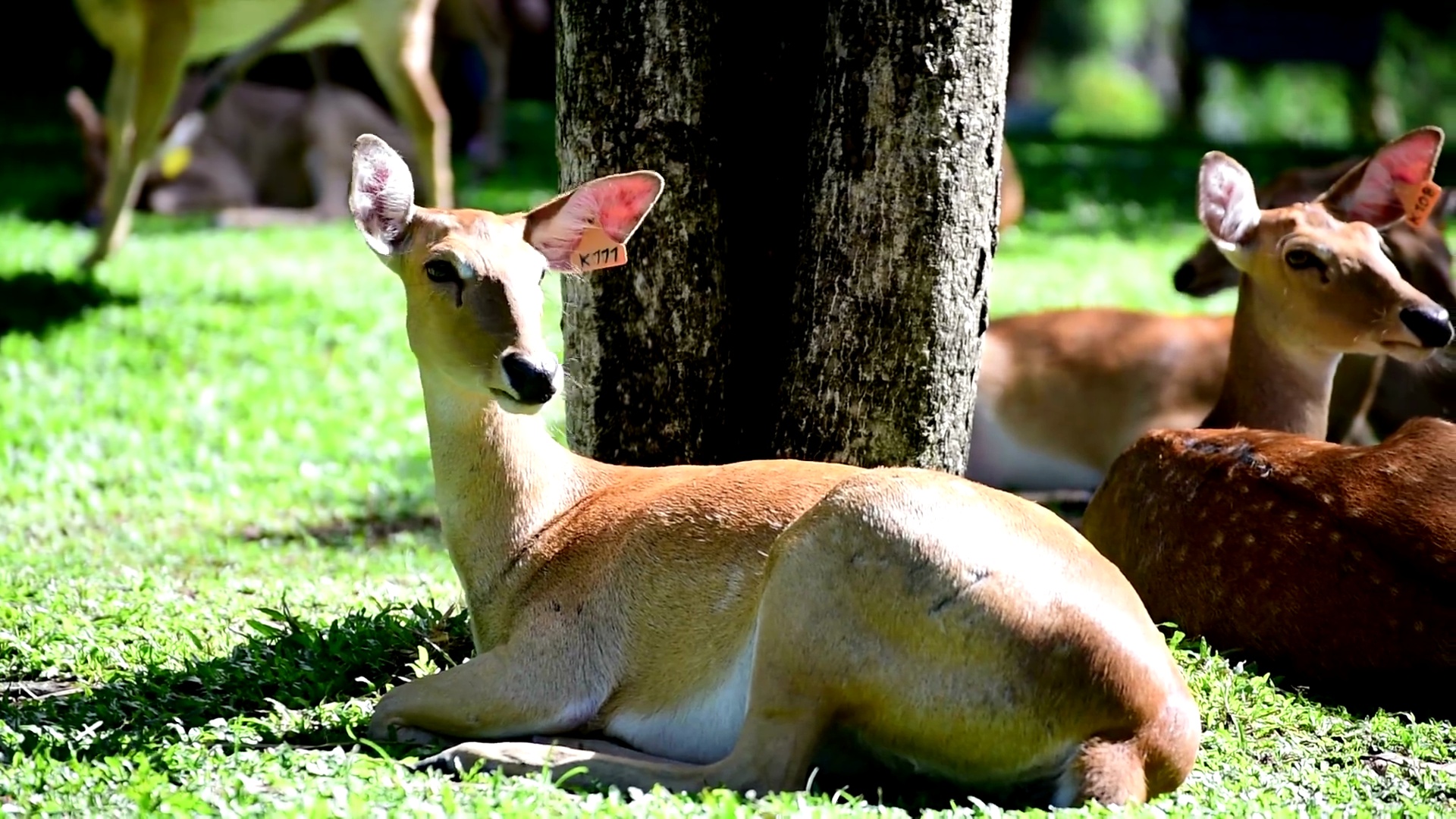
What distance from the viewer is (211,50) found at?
36.8 feet

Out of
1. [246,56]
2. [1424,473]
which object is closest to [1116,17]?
[246,56]

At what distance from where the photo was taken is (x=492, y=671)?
168 inches

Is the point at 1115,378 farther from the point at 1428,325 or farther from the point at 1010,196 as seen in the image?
the point at 1010,196

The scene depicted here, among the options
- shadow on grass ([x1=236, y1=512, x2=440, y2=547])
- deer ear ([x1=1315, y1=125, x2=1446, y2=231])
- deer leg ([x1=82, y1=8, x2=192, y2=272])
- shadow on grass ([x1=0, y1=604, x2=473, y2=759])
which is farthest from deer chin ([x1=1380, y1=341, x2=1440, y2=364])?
deer leg ([x1=82, y1=8, x2=192, y2=272])

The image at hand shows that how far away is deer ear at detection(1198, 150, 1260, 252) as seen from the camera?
6301 mm

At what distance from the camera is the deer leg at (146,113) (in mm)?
10328

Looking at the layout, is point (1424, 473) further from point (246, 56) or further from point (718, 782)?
point (246, 56)

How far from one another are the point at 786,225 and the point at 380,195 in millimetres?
1288

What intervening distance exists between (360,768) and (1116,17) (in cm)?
4288

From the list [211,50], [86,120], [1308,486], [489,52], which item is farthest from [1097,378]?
[489,52]

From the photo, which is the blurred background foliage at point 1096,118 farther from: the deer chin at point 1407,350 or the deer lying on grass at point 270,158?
the deer chin at point 1407,350

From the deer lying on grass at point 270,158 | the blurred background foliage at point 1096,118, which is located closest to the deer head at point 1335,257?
the blurred background foliage at point 1096,118

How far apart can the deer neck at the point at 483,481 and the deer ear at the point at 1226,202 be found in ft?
9.21

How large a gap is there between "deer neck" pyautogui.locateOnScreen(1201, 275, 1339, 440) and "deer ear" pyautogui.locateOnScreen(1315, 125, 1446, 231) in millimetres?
464
